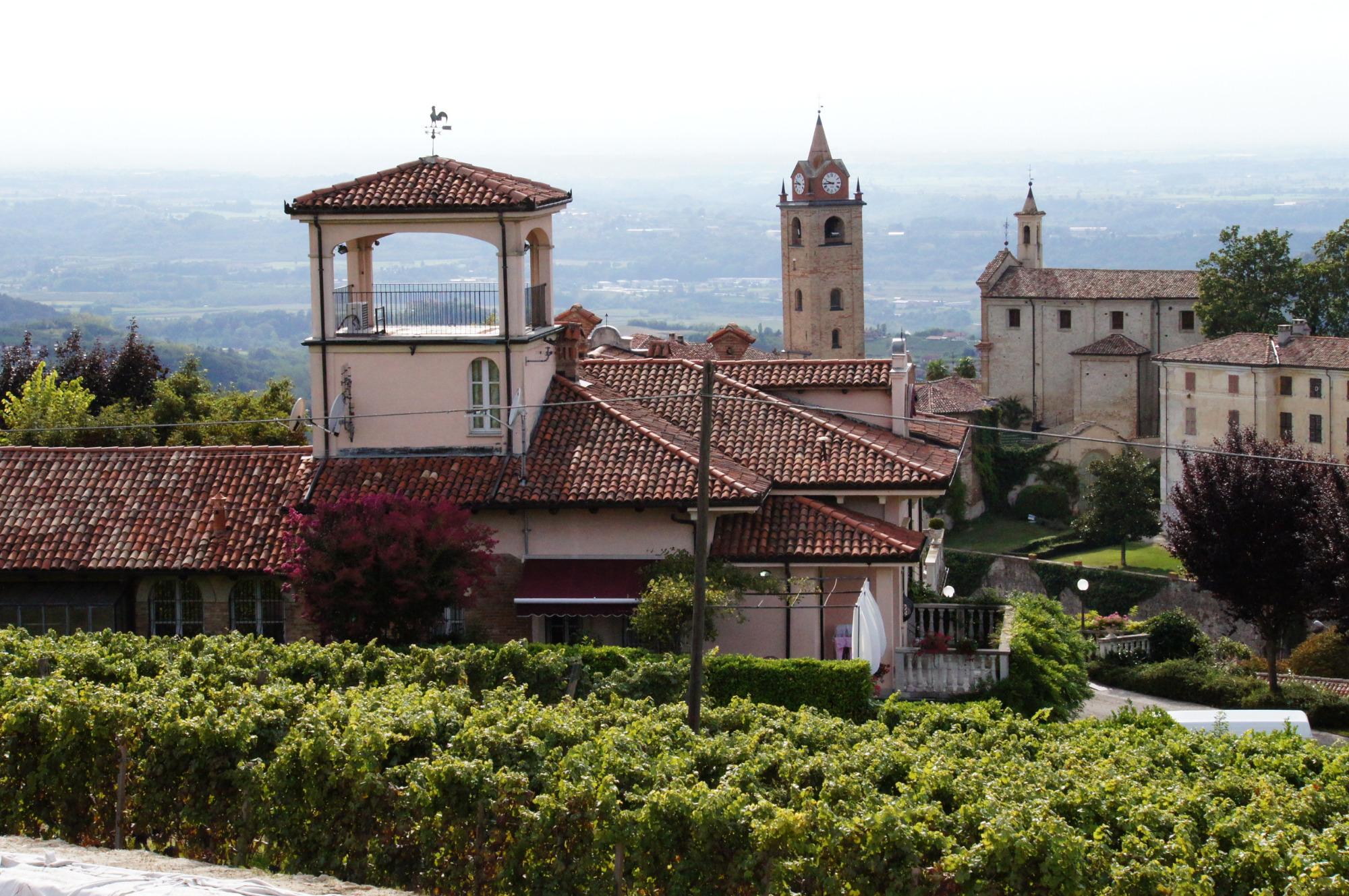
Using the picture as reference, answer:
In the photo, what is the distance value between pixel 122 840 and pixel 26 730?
5.28 feet

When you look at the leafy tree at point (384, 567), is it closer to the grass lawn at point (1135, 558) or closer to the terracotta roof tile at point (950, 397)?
the grass lawn at point (1135, 558)

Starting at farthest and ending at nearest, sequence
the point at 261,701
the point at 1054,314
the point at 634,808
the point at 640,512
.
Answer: the point at 1054,314, the point at 640,512, the point at 261,701, the point at 634,808

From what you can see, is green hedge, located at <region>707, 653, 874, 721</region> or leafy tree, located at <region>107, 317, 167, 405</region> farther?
leafy tree, located at <region>107, 317, 167, 405</region>

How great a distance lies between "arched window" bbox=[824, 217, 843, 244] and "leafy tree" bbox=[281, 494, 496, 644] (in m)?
99.7

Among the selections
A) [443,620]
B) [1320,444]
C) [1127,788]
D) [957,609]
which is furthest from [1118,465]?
[1127,788]

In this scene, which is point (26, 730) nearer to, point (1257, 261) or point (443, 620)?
point (443, 620)

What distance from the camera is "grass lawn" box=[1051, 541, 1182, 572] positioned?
7262 cm

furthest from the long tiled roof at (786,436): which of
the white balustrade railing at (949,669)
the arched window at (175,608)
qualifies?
the arched window at (175,608)

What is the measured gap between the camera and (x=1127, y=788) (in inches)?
643

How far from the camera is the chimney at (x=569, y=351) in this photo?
99.0ft

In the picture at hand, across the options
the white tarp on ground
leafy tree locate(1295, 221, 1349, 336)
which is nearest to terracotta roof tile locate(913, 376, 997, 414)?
leafy tree locate(1295, 221, 1349, 336)

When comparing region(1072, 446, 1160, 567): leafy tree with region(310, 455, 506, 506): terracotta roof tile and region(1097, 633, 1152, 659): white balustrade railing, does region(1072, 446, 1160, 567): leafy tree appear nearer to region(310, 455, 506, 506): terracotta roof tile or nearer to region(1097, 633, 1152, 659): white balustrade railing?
region(1097, 633, 1152, 659): white balustrade railing

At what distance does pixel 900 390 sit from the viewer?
30.2 meters

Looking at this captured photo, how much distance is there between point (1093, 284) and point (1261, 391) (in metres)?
25.5
